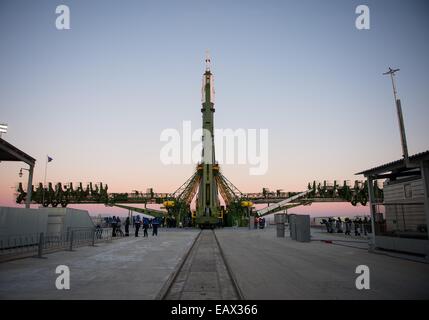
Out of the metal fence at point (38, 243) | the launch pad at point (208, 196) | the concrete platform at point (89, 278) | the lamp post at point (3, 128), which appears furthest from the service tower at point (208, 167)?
the concrete platform at point (89, 278)

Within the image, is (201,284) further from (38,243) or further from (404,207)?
(404,207)

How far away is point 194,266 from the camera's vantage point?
10016mm

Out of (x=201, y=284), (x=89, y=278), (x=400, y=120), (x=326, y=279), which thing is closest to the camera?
(x=201, y=284)

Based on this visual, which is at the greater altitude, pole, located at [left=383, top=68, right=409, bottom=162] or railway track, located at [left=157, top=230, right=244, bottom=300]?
pole, located at [left=383, top=68, right=409, bottom=162]

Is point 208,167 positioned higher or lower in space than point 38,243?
higher

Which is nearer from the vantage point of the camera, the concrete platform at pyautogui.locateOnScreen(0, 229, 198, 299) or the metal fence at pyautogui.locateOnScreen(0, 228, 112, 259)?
the concrete platform at pyautogui.locateOnScreen(0, 229, 198, 299)

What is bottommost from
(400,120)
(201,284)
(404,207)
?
(201,284)

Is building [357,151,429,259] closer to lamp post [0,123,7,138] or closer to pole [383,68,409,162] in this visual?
pole [383,68,409,162]

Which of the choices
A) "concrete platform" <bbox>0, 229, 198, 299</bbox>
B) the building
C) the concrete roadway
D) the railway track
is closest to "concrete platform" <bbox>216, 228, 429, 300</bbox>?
the concrete roadway

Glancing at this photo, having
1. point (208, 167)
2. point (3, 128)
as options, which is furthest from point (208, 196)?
point (3, 128)

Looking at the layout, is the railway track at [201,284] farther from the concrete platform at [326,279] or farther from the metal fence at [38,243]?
the metal fence at [38,243]

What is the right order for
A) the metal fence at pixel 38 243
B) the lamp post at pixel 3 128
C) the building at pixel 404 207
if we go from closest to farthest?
the building at pixel 404 207, the metal fence at pixel 38 243, the lamp post at pixel 3 128
